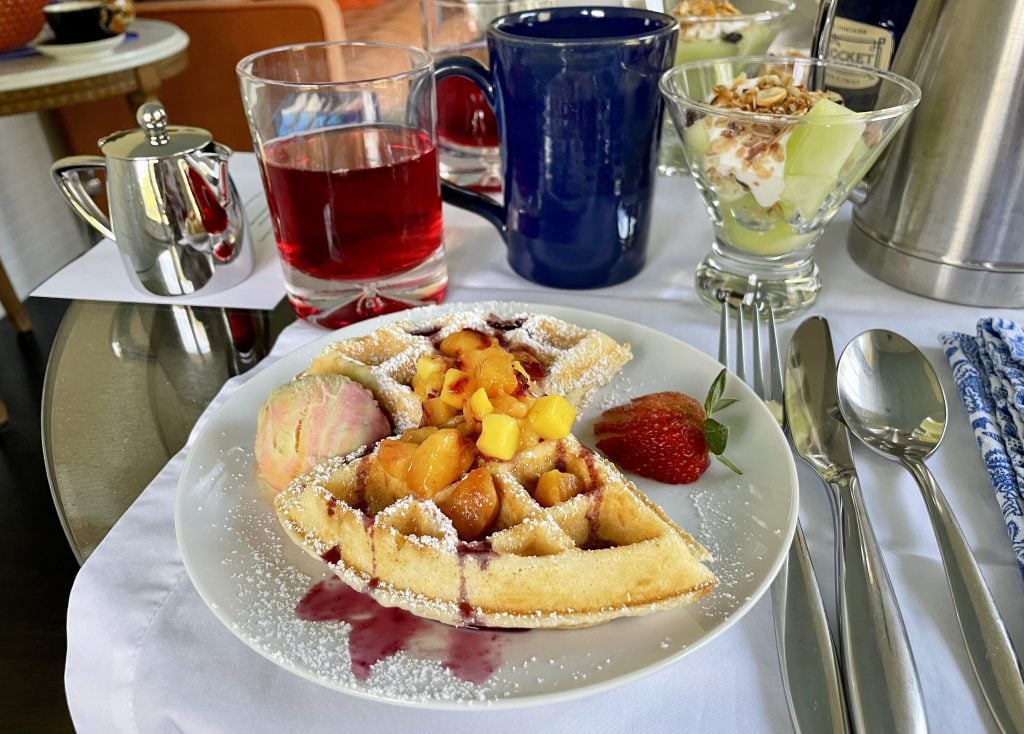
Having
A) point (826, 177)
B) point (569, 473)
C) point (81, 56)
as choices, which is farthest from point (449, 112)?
point (81, 56)

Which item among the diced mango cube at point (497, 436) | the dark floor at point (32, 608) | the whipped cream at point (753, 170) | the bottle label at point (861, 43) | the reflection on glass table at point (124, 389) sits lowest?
the dark floor at point (32, 608)

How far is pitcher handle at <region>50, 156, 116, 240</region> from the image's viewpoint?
0.97 m

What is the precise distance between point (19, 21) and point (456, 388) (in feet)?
6.09

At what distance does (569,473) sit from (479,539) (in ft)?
0.32

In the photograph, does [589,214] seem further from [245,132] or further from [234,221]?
[245,132]

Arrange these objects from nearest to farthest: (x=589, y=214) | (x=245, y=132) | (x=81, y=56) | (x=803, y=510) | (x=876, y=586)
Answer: (x=876, y=586) < (x=803, y=510) < (x=589, y=214) < (x=81, y=56) < (x=245, y=132)

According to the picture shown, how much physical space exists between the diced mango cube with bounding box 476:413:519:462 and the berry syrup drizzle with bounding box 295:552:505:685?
0.15m

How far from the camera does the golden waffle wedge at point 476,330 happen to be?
69 cm

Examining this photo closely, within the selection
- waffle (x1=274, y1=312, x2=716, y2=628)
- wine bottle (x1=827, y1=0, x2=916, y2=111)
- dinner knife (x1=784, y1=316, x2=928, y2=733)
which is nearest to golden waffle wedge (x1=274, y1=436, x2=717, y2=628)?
waffle (x1=274, y1=312, x2=716, y2=628)

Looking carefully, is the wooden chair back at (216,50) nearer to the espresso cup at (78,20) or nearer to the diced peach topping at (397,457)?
the espresso cup at (78,20)

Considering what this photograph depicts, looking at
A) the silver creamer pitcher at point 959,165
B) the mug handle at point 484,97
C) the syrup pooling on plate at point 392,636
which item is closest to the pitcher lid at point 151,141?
the mug handle at point 484,97

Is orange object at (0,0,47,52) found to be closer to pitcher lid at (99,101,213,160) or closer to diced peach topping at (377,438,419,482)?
pitcher lid at (99,101,213,160)

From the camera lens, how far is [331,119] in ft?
2.88

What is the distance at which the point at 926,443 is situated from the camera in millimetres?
677
